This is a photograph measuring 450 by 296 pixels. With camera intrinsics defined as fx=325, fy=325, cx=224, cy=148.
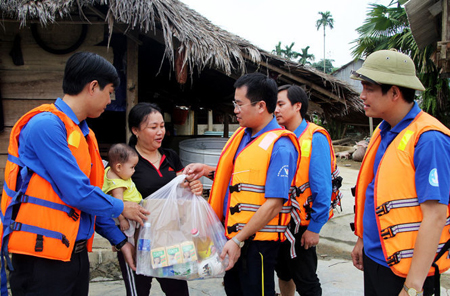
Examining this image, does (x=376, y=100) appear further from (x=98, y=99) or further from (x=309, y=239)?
(x=98, y=99)

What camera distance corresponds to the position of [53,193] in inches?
58.9

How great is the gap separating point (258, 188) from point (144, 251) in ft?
2.54

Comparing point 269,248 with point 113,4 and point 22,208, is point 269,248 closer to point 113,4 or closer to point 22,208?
point 22,208

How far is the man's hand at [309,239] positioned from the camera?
2.45 m

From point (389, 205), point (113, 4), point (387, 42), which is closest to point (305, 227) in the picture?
point (389, 205)

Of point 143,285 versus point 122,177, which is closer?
point 122,177

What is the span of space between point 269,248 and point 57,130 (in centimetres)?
134

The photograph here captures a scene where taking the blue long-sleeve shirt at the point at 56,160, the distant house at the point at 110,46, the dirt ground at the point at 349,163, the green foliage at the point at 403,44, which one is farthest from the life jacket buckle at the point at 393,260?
the dirt ground at the point at 349,163

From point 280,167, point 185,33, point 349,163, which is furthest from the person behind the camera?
point 349,163

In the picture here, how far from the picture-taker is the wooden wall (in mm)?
4141

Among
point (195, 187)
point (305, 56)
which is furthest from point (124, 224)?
point (305, 56)

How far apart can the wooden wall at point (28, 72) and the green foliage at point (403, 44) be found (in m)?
10.2

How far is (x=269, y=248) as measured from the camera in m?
1.97

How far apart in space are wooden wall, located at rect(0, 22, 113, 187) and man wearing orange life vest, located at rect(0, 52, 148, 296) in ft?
9.77
